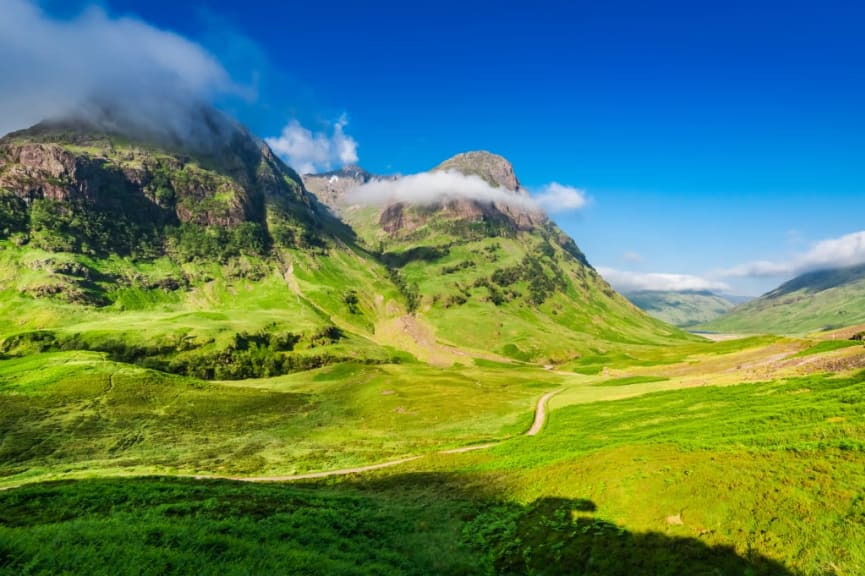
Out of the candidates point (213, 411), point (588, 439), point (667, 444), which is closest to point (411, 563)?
point (667, 444)

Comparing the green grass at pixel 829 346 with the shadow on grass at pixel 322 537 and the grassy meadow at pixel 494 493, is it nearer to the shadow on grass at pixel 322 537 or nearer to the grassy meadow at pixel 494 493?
the grassy meadow at pixel 494 493

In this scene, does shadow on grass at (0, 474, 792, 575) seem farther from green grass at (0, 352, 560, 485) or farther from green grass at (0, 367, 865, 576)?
green grass at (0, 352, 560, 485)

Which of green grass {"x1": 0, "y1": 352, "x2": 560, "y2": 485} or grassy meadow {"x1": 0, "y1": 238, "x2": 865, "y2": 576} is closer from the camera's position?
grassy meadow {"x1": 0, "y1": 238, "x2": 865, "y2": 576}

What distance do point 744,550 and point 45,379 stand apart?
14330 centimetres

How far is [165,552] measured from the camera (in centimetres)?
1538

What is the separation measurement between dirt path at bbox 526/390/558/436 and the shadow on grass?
1458 inches

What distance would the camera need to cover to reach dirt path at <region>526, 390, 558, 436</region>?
6815cm

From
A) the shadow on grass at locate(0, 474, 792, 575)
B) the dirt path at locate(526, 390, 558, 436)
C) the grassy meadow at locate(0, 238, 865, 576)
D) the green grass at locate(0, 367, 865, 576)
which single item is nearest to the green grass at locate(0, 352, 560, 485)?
the grassy meadow at locate(0, 238, 865, 576)

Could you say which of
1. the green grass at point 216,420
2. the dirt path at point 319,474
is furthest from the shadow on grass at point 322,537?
the green grass at point 216,420

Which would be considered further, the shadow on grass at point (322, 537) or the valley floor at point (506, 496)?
Result: the valley floor at point (506, 496)

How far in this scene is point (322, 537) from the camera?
73.1 feet

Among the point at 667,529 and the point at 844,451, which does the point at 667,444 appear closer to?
the point at 844,451

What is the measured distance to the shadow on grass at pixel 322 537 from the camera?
48.7ft

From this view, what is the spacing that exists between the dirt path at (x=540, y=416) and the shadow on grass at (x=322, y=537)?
Result: 37.0m
